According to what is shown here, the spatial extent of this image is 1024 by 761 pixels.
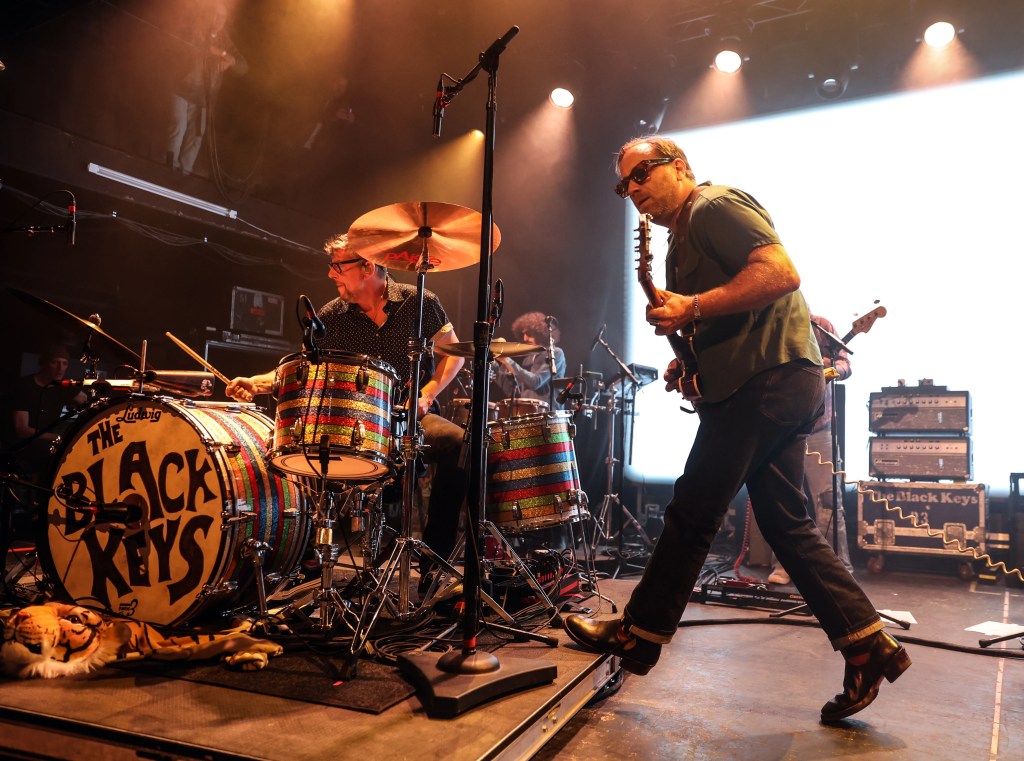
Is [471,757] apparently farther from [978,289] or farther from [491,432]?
[978,289]

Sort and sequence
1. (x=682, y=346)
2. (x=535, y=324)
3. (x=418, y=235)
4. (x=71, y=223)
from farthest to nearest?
(x=535, y=324) → (x=71, y=223) → (x=418, y=235) → (x=682, y=346)

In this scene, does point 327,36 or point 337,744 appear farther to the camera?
point 327,36

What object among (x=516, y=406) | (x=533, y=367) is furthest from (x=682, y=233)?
(x=533, y=367)

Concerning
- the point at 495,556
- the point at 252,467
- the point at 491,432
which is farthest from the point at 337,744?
the point at 495,556

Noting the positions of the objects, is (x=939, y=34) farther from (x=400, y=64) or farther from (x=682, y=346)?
(x=682, y=346)

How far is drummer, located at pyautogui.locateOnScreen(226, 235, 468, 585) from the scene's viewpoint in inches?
146

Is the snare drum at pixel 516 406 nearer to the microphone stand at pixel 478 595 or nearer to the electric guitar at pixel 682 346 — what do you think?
the electric guitar at pixel 682 346

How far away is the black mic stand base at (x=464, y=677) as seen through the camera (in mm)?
2041

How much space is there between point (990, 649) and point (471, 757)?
9.23 feet

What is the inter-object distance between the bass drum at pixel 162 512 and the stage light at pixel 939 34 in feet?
23.7

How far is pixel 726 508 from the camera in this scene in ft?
7.63

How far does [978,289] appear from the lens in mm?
6461

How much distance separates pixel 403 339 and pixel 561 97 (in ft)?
18.8

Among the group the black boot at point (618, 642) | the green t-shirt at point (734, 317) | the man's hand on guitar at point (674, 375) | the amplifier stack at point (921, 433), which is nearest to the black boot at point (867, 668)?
the black boot at point (618, 642)
